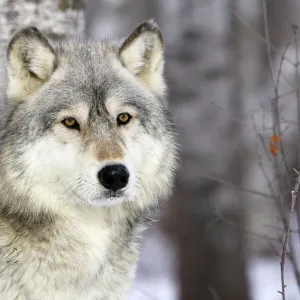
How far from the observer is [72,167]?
14.0ft

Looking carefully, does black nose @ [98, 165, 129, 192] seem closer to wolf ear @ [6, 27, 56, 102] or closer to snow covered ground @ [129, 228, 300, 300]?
wolf ear @ [6, 27, 56, 102]

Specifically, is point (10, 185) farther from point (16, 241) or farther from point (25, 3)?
point (25, 3)

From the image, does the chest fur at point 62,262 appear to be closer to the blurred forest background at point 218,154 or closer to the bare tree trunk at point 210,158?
the blurred forest background at point 218,154

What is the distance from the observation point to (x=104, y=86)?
4.51m

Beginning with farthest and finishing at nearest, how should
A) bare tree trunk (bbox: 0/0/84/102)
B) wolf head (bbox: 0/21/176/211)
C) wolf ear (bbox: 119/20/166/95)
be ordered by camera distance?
bare tree trunk (bbox: 0/0/84/102) < wolf ear (bbox: 119/20/166/95) < wolf head (bbox: 0/21/176/211)

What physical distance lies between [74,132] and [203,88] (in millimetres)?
9043

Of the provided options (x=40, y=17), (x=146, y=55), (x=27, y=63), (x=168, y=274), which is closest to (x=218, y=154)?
(x=168, y=274)

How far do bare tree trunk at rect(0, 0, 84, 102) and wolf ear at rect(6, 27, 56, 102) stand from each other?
93 centimetres

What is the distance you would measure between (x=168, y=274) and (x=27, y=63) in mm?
8917

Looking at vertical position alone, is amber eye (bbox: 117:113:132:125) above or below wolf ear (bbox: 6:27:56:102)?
below

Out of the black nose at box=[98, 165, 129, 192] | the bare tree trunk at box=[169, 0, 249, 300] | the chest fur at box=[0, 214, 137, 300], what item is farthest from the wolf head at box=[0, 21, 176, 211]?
the bare tree trunk at box=[169, 0, 249, 300]

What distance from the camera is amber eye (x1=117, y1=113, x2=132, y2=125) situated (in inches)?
177

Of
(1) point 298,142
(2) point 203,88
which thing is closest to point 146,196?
(1) point 298,142

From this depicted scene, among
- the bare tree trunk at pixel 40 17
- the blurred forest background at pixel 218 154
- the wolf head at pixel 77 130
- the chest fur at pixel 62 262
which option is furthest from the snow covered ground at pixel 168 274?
the wolf head at pixel 77 130
